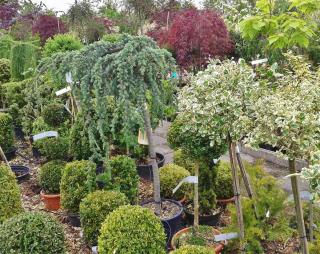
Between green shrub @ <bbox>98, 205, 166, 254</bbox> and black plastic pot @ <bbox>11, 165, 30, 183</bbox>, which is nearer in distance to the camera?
green shrub @ <bbox>98, 205, 166, 254</bbox>

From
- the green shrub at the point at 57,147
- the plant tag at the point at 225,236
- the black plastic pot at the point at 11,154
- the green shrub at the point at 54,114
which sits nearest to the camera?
the plant tag at the point at 225,236

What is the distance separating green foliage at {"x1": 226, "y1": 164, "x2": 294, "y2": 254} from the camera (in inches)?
128

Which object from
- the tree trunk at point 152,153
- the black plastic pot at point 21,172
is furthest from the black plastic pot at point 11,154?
the tree trunk at point 152,153

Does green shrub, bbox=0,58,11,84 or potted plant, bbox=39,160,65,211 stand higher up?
green shrub, bbox=0,58,11,84

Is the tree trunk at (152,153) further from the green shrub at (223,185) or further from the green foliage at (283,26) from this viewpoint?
the green foliage at (283,26)

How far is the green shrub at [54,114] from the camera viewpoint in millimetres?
4773

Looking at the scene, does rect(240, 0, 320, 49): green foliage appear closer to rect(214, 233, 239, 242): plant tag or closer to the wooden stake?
the wooden stake

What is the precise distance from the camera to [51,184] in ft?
14.7

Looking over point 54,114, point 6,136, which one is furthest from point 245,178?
point 6,136

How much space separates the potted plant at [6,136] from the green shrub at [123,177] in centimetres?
244

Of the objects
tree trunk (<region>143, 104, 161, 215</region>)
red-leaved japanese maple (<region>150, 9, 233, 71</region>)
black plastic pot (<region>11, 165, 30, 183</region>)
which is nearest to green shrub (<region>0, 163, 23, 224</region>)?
tree trunk (<region>143, 104, 161, 215</region>)

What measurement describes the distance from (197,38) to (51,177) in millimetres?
4220

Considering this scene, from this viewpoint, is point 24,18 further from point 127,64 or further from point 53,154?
point 127,64

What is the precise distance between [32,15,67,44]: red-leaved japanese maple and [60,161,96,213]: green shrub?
26.5 feet
